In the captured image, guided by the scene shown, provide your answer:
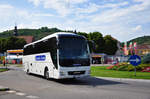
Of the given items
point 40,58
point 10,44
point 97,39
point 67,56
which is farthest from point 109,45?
point 67,56

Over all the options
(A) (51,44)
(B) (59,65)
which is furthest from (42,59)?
(B) (59,65)

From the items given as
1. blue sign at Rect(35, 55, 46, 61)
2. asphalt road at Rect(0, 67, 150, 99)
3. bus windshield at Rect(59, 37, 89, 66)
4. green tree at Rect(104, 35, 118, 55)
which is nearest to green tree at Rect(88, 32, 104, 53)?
green tree at Rect(104, 35, 118, 55)

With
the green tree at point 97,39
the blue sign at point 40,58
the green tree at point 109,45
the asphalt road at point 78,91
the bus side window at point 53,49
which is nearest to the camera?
the asphalt road at point 78,91

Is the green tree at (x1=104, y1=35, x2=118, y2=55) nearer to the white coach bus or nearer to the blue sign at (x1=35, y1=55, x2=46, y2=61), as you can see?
the blue sign at (x1=35, y1=55, x2=46, y2=61)

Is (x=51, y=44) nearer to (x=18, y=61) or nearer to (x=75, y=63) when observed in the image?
(x=75, y=63)

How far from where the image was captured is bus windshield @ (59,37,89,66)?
13.9m

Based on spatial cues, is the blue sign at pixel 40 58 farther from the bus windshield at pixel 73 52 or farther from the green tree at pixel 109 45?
the green tree at pixel 109 45

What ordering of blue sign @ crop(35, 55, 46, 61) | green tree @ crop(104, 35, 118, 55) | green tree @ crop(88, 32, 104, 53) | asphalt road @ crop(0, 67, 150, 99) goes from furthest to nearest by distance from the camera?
green tree @ crop(104, 35, 118, 55)
green tree @ crop(88, 32, 104, 53)
blue sign @ crop(35, 55, 46, 61)
asphalt road @ crop(0, 67, 150, 99)

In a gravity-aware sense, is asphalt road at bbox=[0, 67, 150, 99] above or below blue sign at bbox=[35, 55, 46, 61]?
below

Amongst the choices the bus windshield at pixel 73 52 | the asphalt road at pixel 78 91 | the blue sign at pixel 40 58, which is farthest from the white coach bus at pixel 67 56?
the blue sign at pixel 40 58

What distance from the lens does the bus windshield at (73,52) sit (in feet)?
45.6

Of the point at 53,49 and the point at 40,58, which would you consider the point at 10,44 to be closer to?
the point at 40,58

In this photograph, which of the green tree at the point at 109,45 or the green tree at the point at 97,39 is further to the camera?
the green tree at the point at 109,45

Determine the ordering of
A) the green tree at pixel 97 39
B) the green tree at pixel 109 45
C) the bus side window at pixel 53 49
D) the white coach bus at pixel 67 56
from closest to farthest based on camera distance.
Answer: the white coach bus at pixel 67 56, the bus side window at pixel 53 49, the green tree at pixel 97 39, the green tree at pixel 109 45
